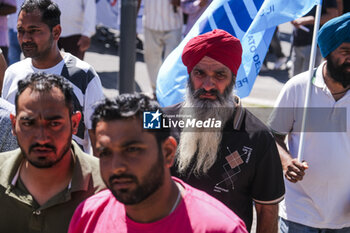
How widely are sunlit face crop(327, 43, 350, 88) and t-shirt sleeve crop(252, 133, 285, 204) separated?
2.68ft

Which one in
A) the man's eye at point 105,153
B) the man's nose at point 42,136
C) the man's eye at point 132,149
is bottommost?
the man's nose at point 42,136

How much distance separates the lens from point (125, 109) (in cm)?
246

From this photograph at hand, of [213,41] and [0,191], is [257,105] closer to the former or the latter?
[213,41]

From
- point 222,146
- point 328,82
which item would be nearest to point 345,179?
point 328,82

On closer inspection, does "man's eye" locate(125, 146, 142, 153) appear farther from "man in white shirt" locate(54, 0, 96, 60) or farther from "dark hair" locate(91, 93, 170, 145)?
"man in white shirt" locate(54, 0, 96, 60)

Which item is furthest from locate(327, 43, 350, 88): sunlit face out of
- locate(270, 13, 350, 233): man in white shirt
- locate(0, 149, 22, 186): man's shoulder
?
locate(0, 149, 22, 186): man's shoulder

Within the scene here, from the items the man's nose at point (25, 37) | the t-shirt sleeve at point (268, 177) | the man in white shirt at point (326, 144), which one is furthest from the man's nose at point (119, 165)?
the man's nose at point (25, 37)

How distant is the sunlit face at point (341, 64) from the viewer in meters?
3.90

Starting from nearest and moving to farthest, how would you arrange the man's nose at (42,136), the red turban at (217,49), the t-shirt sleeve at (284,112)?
the man's nose at (42,136), the red turban at (217,49), the t-shirt sleeve at (284,112)

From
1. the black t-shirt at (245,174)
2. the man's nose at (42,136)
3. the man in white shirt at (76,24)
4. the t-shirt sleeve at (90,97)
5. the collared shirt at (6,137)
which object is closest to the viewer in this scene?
the man's nose at (42,136)

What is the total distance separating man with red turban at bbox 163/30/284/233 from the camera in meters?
3.36

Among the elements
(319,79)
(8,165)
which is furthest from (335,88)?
(8,165)

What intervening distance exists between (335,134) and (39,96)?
1873mm

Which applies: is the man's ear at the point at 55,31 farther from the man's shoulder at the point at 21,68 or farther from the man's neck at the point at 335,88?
the man's neck at the point at 335,88
